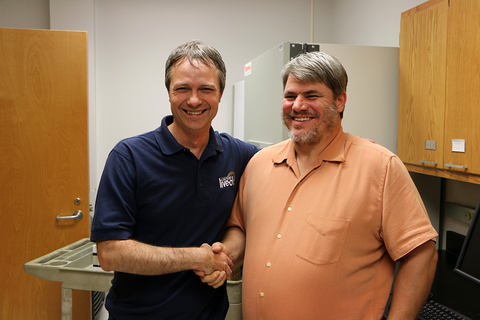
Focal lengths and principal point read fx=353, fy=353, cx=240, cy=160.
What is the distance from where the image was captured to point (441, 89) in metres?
1.69

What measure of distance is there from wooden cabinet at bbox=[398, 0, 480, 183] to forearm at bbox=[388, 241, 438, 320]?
0.71 meters

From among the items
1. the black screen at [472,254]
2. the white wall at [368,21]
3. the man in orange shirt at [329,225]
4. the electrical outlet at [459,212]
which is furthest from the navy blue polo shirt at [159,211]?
the white wall at [368,21]

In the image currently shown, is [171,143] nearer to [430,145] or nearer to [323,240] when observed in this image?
[323,240]

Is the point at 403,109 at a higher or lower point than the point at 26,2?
lower

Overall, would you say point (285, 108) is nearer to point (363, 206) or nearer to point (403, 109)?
point (363, 206)

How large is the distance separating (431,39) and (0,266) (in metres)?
Answer: 3.02

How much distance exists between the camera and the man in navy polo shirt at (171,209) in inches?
44.6

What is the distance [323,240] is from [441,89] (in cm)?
109

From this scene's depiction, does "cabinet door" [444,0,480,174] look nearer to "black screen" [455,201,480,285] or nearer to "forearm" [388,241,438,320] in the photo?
"black screen" [455,201,480,285]

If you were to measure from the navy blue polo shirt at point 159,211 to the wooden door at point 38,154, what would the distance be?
1424mm

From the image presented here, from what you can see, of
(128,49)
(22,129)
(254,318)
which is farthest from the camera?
(128,49)

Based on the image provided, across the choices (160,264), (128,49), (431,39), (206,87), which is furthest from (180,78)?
(128,49)

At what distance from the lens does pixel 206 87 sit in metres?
1.27

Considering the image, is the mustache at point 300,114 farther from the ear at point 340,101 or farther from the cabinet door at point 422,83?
the cabinet door at point 422,83
